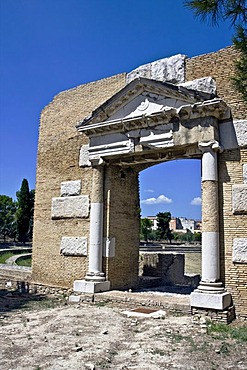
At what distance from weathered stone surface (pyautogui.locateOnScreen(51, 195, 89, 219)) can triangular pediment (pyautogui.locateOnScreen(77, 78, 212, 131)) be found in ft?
6.58

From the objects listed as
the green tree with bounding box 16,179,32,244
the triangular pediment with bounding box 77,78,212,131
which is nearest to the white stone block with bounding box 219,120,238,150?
the triangular pediment with bounding box 77,78,212,131

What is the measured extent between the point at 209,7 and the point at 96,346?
204 inches

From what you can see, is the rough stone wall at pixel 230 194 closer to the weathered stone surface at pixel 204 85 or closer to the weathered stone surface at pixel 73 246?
the weathered stone surface at pixel 204 85

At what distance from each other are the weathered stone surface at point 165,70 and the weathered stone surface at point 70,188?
3.29m

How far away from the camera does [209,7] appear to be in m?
5.08

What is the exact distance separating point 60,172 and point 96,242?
2680 millimetres

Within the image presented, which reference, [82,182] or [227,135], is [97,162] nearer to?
[82,182]

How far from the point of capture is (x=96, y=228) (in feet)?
32.9

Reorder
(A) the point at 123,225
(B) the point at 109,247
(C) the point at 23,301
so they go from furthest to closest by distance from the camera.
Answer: (A) the point at 123,225, (B) the point at 109,247, (C) the point at 23,301

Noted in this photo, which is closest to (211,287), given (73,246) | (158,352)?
(158,352)

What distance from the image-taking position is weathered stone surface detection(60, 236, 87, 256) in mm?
10441

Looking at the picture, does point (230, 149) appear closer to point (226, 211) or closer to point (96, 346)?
point (226, 211)

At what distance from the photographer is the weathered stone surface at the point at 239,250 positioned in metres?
7.93

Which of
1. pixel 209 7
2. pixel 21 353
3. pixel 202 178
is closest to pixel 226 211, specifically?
pixel 202 178
